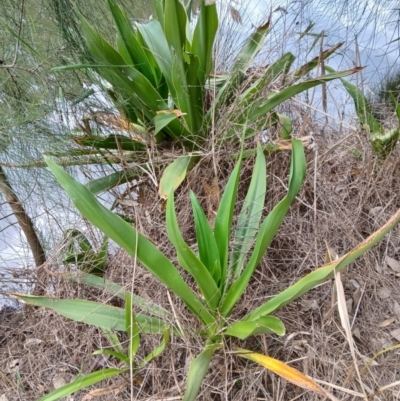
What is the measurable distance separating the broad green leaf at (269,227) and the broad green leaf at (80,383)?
208 millimetres

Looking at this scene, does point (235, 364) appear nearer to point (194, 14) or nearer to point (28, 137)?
point (28, 137)

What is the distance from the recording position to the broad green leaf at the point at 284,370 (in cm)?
58

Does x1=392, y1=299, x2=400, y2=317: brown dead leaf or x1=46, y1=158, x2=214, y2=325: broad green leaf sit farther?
x1=392, y1=299, x2=400, y2=317: brown dead leaf

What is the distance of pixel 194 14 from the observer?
1.30 metres

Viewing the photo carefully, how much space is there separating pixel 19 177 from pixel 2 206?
0.51ft

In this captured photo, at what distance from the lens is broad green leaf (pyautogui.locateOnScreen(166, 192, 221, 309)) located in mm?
663

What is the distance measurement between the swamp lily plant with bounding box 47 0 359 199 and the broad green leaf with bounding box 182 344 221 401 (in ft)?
1.21

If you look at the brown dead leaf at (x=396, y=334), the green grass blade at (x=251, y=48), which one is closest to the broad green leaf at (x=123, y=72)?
the green grass blade at (x=251, y=48)

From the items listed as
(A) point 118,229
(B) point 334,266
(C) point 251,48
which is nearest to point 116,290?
(A) point 118,229

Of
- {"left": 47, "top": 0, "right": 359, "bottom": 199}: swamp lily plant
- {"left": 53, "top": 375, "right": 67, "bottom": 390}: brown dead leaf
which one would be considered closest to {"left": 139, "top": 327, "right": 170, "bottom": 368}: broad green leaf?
{"left": 53, "top": 375, "right": 67, "bottom": 390}: brown dead leaf

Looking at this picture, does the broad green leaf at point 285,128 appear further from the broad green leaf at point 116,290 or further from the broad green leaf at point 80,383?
the broad green leaf at point 80,383

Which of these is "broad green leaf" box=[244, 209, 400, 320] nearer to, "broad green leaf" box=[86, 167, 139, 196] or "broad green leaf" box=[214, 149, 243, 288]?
"broad green leaf" box=[214, 149, 243, 288]

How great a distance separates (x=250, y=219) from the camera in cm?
82

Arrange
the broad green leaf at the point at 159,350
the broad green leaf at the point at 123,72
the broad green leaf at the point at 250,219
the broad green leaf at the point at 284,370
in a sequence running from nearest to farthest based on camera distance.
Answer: the broad green leaf at the point at 284,370, the broad green leaf at the point at 159,350, the broad green leaf at the point at 250,219, the broad green leaf at the point at 123,72
